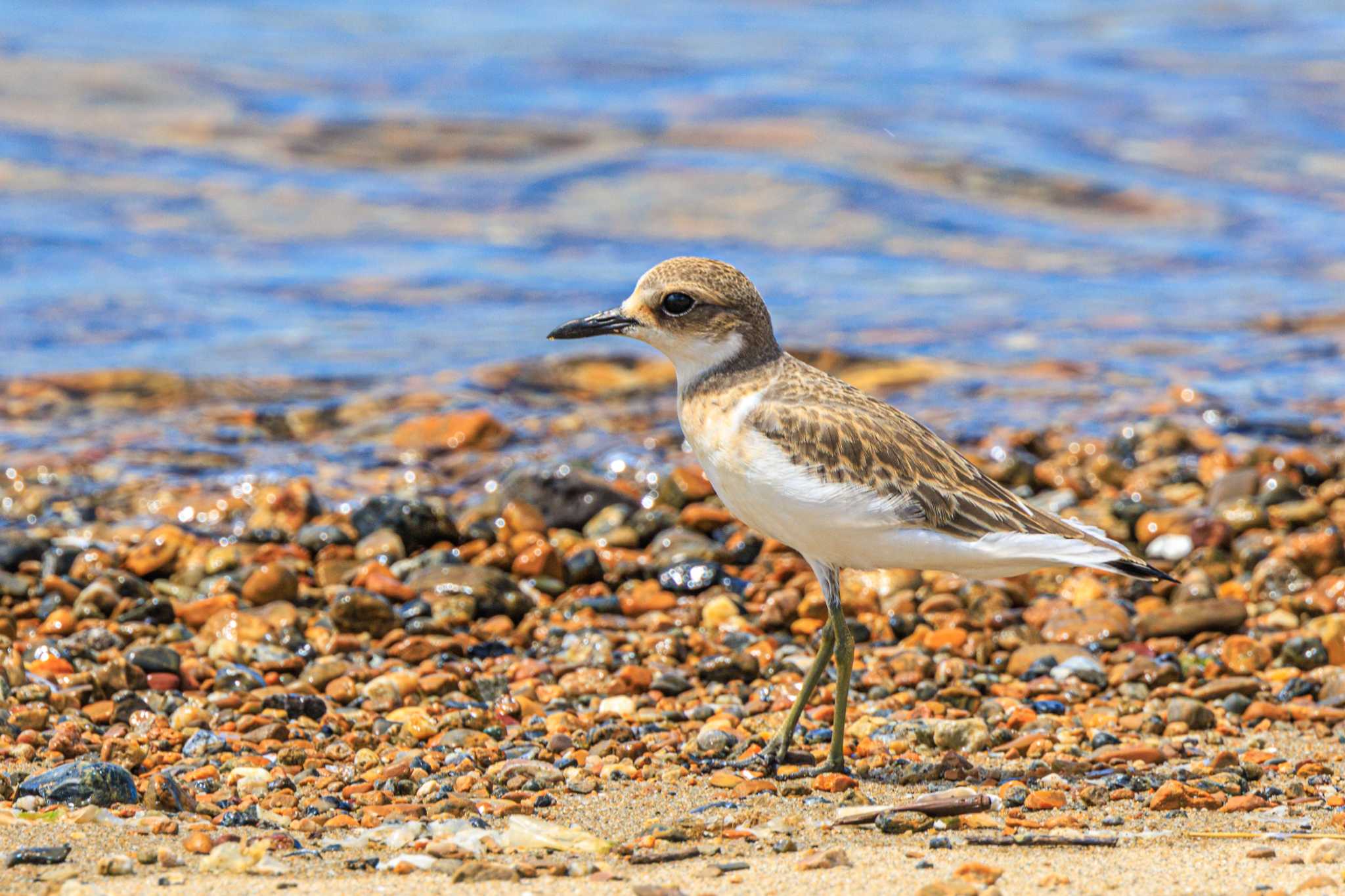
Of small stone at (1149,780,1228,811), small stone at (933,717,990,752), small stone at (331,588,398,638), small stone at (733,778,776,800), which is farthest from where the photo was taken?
small stone at (331,588,398,638)

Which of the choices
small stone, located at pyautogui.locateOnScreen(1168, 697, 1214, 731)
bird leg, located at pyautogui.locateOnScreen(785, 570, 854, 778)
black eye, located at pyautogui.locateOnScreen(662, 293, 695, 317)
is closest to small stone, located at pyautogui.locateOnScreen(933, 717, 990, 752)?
bird leg, located at pyautogui.locateOnScreen(785, 570, 854, 778)

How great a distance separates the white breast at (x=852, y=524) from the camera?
4941 mm

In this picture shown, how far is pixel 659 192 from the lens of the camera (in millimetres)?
15680

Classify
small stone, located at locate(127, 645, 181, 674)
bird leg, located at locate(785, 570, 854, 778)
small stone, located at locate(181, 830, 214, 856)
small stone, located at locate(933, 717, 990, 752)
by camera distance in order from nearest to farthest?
small stone, located at locate(181, 830, 214, 856)
bird leg, located at locate(785, 570, 854, 778)
small stone, located at locate(933, 717, 990, 752)
small stone, located at locate(127, 645, 181, 674)

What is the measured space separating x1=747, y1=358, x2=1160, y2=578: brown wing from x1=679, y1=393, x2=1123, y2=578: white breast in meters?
0.03

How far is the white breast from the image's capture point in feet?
16.2

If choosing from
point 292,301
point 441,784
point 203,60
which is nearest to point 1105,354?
point 292,301

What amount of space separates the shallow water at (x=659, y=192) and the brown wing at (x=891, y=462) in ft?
14.1

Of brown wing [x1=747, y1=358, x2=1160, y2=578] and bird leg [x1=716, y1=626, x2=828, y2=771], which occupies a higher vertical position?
brown wing [x1=747, y1=358, x2=1160, y2=578]

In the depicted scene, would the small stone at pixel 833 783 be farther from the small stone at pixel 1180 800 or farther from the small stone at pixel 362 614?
the small stone at pixel 362 614

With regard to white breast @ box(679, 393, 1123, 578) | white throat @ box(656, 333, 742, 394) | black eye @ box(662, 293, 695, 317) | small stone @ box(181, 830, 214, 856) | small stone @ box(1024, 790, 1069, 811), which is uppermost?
black eye @ box(662, 293, 695, 317)

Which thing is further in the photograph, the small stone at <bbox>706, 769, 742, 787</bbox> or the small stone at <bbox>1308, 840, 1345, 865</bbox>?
the small stone at <bbox>706, 769, 742, 787</bbox>

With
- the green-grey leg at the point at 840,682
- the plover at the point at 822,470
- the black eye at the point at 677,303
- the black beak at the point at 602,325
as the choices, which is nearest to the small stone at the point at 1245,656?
the plover at the point at 822,470

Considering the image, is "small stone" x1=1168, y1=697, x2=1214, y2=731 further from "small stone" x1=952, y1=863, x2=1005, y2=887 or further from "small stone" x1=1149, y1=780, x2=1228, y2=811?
"small stone" x1=952, y1=863, x2=1005, y2=887
